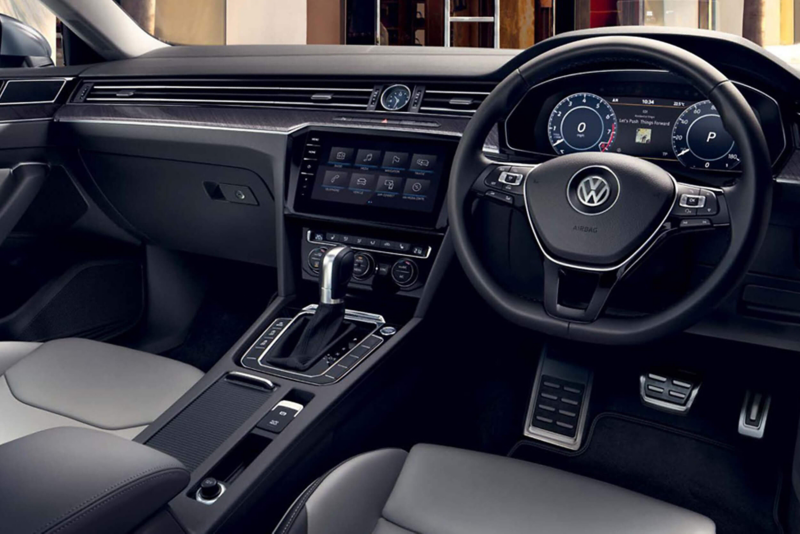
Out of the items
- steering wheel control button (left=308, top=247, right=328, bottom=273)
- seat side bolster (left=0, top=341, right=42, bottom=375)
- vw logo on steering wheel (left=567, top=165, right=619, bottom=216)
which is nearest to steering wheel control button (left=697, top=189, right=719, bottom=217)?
vw logo on steering wheel (left=567, top=165, right=619, bottom=216)

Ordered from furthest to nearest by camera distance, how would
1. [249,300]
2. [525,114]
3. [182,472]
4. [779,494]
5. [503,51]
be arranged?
[249,300] → [503,51] → [779,494] → [525,114] → [182,472]

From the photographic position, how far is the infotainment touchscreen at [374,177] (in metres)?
1.33

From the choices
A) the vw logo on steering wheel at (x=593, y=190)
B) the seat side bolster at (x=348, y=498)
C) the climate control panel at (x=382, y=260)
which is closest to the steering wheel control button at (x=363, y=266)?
the climate control panel at (x=382, y=260)

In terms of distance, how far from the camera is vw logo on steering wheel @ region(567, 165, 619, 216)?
3.21 feet

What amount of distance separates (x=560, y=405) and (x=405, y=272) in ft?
1.38

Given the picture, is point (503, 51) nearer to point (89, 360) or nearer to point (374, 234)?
point (374, 234)

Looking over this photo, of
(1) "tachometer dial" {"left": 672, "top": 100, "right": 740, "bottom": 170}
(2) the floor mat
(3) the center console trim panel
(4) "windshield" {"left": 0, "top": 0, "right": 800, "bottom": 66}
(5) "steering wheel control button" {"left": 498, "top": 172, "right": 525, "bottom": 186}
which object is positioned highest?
(4) "windshield" {"left": 0, "top": 0, "right": 800, "bottom": 66}

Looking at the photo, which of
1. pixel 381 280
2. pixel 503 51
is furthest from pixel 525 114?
pixel 381 280

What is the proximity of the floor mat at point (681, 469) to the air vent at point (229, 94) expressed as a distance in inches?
29.0

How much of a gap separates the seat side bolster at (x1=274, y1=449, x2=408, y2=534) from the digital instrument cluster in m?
0.54

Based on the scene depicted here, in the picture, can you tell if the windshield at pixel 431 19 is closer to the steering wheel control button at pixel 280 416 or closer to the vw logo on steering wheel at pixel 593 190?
the steering wheel control button at pixel 280 416

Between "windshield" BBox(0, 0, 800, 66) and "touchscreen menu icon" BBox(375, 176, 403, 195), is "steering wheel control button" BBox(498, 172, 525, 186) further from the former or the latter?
"windshield" BBox(0, 0, 800, 66)

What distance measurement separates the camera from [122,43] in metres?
1.91

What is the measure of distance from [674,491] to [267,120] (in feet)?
3.35
